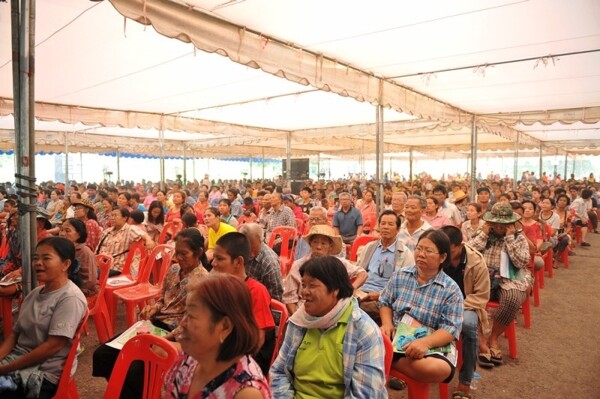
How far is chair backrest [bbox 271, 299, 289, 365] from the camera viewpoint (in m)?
2.54

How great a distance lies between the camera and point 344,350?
1.95 m

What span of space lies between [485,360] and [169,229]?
4794mm

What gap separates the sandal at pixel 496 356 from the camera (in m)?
3.62

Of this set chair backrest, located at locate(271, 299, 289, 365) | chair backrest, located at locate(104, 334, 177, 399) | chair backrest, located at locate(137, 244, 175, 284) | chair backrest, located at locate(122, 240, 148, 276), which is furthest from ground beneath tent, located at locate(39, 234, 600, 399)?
chair backrest, located at locate(104, 334, 177, 399)

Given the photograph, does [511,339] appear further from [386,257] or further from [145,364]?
[145,364]

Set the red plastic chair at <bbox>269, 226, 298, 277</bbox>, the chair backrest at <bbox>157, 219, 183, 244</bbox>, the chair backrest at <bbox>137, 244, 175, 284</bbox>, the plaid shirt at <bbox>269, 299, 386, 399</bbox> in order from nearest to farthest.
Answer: the plaid shirt at <bbox>269, 299, 386, 399</bbox> → the chair backrest at <bbox>137, 244, 175, 284</bbox> → the red plastic chair at <bbox>269, 226, 298, 277</bbox> → the chair backrest at <bbox>157, 219, 183, 244</bbox>

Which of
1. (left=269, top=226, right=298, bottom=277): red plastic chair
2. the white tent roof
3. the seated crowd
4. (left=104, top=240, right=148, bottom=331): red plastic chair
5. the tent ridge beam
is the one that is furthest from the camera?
(left=269, top=226, right=298, bottom=277): red plastic chair

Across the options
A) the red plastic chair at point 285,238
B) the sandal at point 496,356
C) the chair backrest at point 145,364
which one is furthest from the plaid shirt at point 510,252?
the chair backrest at point 145,364

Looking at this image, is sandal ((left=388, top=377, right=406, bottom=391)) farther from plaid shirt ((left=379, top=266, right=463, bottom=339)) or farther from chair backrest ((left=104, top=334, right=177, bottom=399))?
chair backrest ((left=104, top=334, right=177, bottom=399))

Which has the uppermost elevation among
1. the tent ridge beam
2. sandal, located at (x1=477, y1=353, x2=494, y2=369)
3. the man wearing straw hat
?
the tent ridge beam

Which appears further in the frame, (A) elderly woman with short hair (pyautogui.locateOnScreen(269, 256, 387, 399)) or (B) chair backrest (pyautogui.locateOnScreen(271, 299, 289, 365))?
(B) chair backrest (pyautogui.locateOnScreen(271, 299, 289, 365))

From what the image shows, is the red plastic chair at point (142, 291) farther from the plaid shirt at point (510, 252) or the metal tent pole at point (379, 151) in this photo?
the metal tent pole at point (379, 151)

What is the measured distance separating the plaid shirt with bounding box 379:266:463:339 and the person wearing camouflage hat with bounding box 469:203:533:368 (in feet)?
4.51

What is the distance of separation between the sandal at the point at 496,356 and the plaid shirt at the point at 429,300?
4.69 ft
